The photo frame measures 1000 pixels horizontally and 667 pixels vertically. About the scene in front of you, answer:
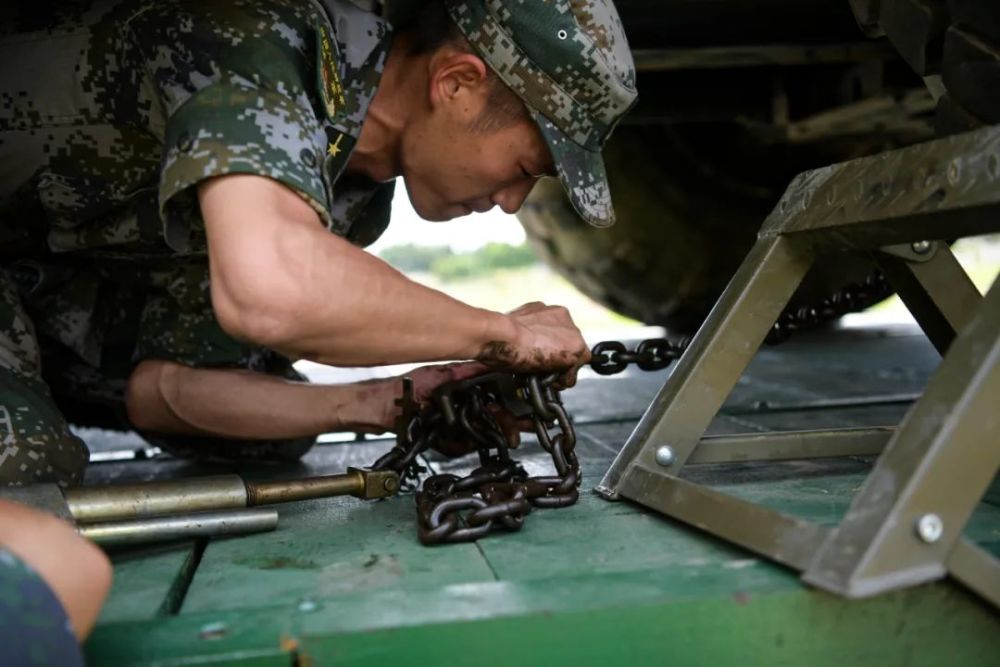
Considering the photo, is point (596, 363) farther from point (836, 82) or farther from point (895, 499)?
point (836, 82)

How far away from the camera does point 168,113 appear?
162cm

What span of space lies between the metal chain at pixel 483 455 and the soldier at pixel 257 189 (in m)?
0.11

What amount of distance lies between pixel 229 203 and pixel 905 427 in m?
0.90

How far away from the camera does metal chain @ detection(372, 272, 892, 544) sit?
→ 60.7 inches

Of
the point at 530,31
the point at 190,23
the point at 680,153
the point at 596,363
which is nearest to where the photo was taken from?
the point at 190,23

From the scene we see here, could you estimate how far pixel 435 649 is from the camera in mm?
1184

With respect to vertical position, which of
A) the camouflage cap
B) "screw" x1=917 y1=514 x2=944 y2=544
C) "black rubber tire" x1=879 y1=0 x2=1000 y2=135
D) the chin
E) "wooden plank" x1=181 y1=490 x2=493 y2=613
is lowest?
"wooden plank" x1=181 y1=490 x2=493 y2=613

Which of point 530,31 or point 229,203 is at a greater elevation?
point 530,31

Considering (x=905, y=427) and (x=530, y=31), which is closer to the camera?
(x=905, y=427)

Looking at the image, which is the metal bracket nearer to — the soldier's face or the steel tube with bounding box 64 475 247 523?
the soldier's face

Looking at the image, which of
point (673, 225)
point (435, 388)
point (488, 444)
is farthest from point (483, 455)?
point (673, 225)

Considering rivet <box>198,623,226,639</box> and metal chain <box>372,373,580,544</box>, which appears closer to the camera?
rivet <box>198,623,226,639</box>

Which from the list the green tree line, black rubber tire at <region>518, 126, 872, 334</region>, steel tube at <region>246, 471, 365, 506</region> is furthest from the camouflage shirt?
the green tree line

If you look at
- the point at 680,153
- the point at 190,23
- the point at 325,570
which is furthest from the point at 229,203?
the point at 680,153
